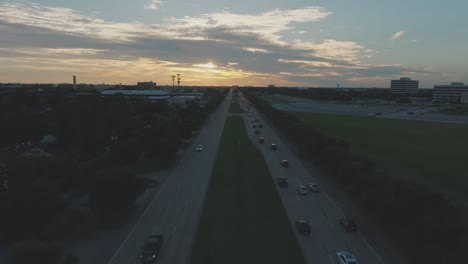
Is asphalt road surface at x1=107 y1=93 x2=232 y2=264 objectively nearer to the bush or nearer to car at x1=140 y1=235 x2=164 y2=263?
car at x1=140 y1=235 x2=164 y2=263

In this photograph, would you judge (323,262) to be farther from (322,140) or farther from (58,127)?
(58,127)

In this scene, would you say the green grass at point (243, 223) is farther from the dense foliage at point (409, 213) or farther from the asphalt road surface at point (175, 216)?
the dense foliage at point (409, 213)

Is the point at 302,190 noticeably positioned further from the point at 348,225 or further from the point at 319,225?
the point at 348,225

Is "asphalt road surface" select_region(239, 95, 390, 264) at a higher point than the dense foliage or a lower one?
lower

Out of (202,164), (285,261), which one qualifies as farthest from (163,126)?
(285,261)

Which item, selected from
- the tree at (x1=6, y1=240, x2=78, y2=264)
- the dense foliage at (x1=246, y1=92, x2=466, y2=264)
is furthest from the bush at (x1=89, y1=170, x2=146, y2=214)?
the dense foliage at (x1=246, y1=92, x2=466, y2=264)

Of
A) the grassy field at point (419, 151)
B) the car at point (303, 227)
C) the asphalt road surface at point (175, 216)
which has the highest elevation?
the grassy field at point (419, 151)

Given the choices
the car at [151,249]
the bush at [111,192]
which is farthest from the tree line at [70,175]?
the car at [151,249]
